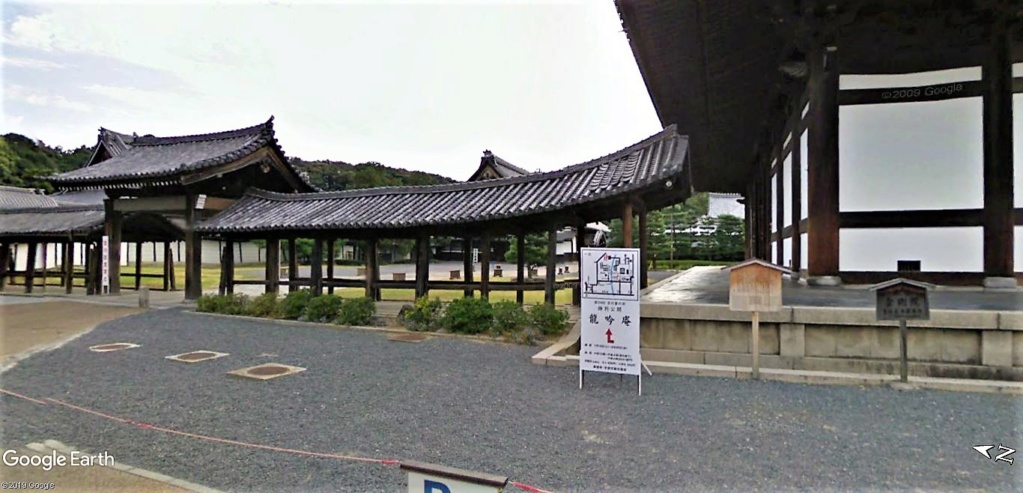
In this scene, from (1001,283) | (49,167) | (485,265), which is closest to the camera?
(1001,283)

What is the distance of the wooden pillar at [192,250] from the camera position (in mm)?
14961

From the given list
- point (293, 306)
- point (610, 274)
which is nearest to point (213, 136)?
point (293, 306)

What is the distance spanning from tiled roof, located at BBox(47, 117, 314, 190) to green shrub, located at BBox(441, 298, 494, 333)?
9.03 metres

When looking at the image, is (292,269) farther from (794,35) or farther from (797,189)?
(794,35)

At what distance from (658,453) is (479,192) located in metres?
8.60

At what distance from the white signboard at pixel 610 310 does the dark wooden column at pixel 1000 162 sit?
6510mm

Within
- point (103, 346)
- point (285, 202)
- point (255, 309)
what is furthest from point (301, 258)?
point (103, 346)

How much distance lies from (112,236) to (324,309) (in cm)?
1018

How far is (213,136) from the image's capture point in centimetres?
1767

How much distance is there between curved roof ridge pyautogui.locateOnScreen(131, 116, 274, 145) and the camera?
16.2m

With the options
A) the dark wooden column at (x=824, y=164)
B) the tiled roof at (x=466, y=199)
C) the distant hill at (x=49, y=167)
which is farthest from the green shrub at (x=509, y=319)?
the distant hill at (x=49, y=167)

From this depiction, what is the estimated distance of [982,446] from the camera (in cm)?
429

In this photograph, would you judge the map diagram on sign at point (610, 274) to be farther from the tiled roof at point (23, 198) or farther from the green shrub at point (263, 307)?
the tiled roof at point (23, 198)

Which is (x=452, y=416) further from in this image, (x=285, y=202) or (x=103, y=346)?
(x=285, y=202)
